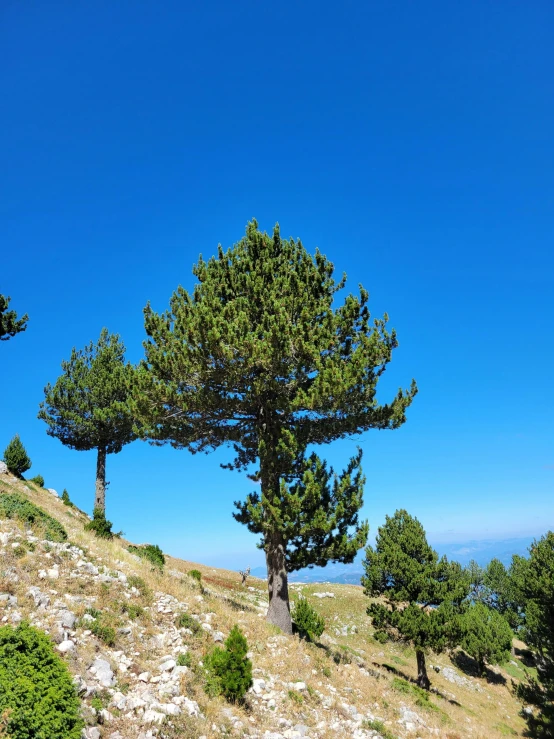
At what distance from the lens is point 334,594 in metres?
45.6

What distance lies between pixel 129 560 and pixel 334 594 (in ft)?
119

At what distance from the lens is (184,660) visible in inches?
397

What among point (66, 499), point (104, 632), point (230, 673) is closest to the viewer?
point (230, 673)

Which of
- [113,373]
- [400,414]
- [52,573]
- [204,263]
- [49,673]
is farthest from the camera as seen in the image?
[113,373]

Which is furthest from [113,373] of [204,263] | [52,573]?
[52,573]

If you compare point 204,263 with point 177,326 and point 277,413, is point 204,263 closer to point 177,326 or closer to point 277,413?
point 177,326

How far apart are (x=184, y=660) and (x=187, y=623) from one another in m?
2.24

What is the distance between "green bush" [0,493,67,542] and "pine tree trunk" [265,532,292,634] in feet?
25.0

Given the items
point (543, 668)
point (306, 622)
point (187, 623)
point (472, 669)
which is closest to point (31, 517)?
point (187, 623)

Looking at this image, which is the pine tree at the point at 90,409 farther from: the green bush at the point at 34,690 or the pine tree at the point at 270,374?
the green bush at the point at 34,690

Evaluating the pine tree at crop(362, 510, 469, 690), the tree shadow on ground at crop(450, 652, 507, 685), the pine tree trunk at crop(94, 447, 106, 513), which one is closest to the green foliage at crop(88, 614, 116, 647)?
the pine tree at crop(362, 510, 469, 690)

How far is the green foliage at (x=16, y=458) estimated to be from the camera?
94.1ft

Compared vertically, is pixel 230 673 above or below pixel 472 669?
above

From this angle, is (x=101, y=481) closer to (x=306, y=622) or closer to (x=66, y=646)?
(x=306, y=622)
